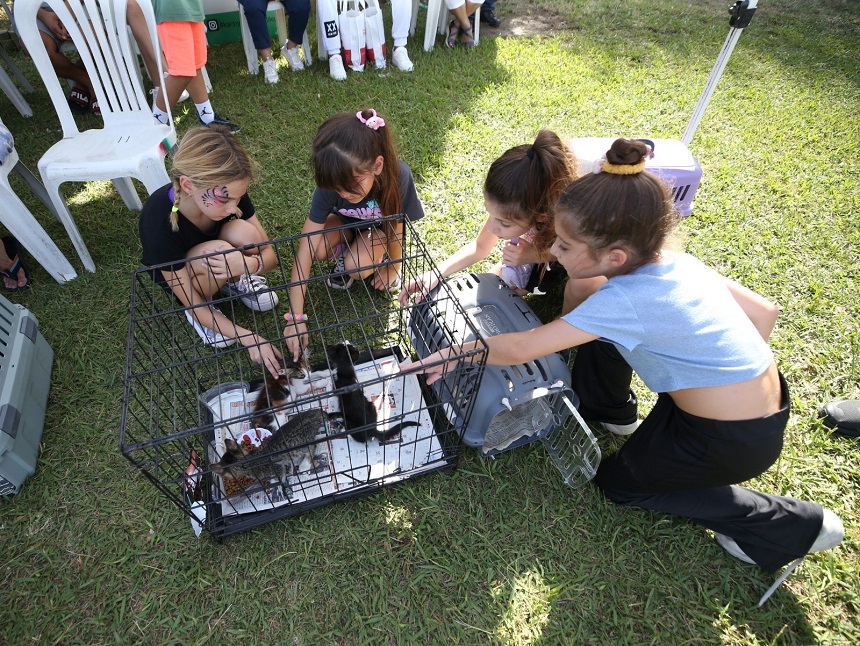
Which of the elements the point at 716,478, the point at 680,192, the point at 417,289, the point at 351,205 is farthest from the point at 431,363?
the point at 680,192

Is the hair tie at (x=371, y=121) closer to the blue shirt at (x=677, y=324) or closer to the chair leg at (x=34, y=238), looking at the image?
the blue shirt at (x=677, y=324)

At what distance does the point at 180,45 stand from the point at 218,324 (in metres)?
2.55

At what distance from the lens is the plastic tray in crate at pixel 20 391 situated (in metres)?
1.78

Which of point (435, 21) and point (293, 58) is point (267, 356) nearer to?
point (293, 58)

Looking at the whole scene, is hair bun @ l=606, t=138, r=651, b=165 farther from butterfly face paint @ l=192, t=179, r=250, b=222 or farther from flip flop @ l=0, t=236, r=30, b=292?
flip flop @ l=0, t=236, r=30, b=292

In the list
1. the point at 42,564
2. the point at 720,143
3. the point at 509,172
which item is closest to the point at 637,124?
the point at 720,143

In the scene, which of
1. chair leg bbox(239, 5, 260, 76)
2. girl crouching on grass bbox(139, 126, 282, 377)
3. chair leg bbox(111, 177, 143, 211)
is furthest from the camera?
chair leg bbox(239, 5, 260, 76)

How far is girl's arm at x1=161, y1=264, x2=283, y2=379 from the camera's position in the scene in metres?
1.98

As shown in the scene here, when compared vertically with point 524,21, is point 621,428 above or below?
below

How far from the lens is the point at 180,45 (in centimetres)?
341

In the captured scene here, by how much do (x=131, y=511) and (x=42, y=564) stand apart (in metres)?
0.30

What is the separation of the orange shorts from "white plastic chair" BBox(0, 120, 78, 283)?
135cm

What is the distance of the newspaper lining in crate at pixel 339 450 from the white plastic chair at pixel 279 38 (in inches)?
145

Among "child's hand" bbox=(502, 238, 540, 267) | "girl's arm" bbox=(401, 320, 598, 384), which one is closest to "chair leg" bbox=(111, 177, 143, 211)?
"child's hand" bbox=(502, 238, 540, 267)
